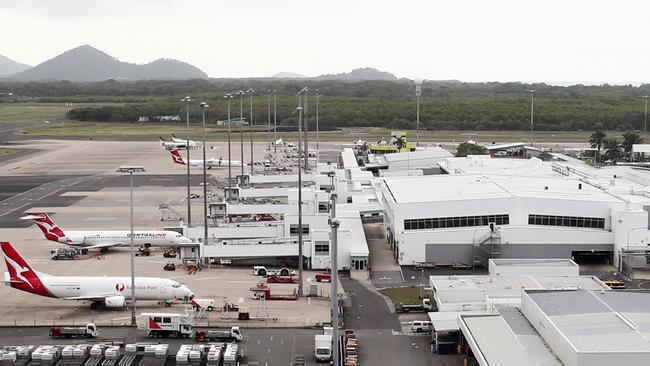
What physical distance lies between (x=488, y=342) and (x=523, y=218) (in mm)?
31745

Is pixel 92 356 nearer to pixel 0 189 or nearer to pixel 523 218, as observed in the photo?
pixel 523 218

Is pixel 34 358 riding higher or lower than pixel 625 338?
lower

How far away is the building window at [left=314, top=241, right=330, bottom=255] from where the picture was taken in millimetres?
72500

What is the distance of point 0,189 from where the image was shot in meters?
121

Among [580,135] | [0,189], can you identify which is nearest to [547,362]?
[0,189]

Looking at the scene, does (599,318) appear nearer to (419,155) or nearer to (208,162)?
(419,155)

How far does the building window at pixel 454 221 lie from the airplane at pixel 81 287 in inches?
973

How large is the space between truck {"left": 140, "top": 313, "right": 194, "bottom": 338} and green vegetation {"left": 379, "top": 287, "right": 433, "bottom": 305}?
54.8 ft

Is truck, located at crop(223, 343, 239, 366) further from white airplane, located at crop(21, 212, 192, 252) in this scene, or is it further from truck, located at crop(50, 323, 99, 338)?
white airplane, located at crop(21, 212, 192, 252)

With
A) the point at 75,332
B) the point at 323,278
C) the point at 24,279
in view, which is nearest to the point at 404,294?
the point at 323,278

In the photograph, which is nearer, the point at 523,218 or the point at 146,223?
the point at 523,218

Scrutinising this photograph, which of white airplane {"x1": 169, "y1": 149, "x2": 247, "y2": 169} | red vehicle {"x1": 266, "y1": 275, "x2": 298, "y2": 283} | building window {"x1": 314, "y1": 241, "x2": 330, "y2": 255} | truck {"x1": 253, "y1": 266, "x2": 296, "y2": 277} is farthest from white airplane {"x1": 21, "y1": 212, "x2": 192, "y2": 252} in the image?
white airplane {"x1": 169, "y1": 149, "x2": 247, "y2": 169}

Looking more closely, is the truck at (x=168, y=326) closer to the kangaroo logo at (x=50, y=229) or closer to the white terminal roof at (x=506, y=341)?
the white terminal roof at (x=506, y=341)

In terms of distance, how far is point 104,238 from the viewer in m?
79.9
